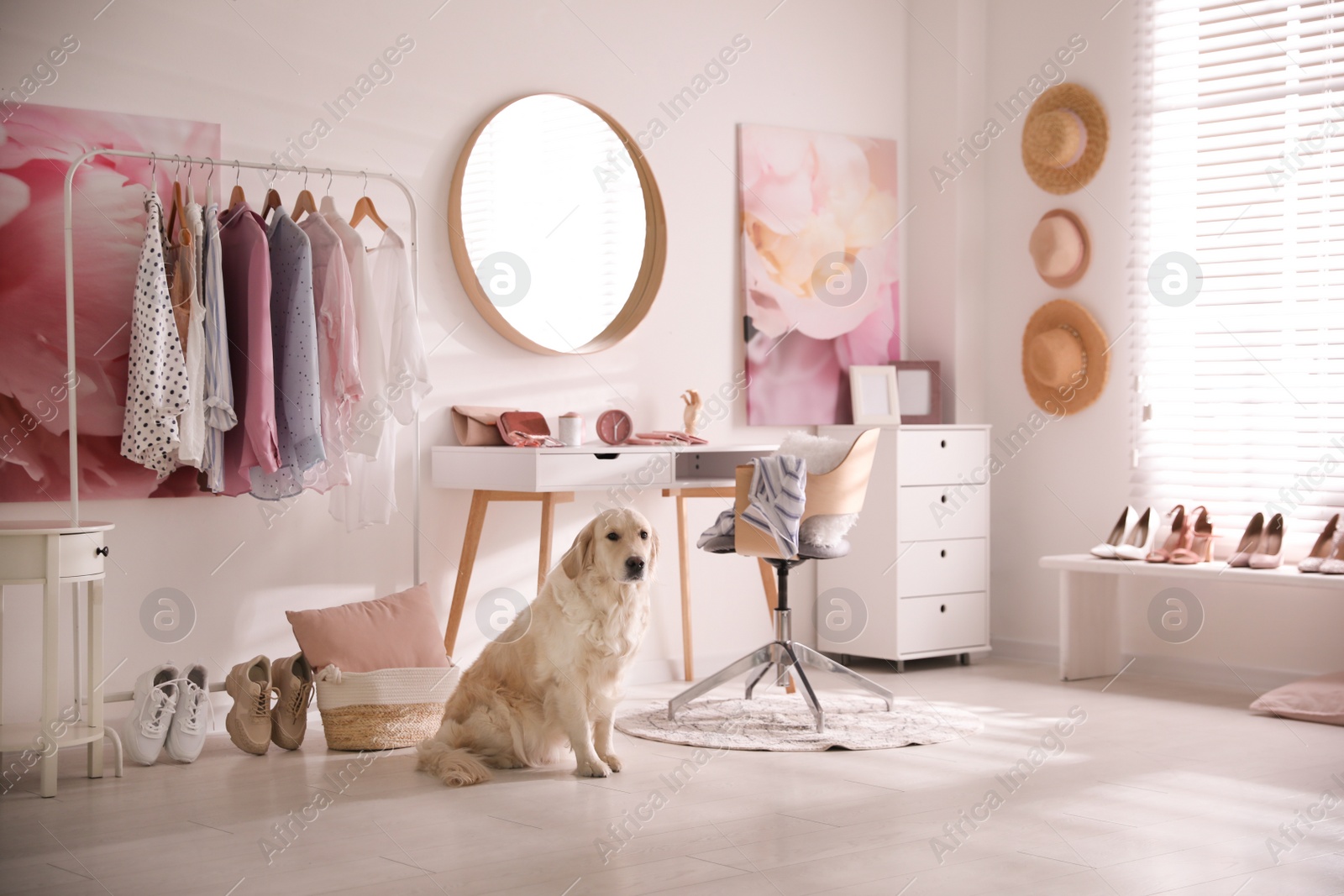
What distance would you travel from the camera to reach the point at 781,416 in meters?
5.27

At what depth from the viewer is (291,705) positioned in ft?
12.2

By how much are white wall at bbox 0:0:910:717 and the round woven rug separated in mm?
689

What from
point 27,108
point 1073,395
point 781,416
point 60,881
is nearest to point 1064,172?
point 1073,395

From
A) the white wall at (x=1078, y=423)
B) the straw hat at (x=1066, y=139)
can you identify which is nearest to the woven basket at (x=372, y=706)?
the white wall at (x=1078, y=423)

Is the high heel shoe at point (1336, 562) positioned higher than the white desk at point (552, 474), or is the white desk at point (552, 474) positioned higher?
Answer: the white desk at point (552, 474)

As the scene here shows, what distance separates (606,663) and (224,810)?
0.99 m

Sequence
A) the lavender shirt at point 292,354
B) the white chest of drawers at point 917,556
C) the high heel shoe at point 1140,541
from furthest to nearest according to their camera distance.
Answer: the white chest of drawers at point 917,556
the high heel shoe at point 1140,541
the lavender shirt at point 292,354

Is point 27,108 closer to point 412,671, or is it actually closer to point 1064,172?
point 412,671

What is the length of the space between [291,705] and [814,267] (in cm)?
283

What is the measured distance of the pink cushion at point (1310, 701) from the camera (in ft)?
13.1

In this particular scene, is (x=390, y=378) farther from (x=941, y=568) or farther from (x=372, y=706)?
(x=941, y=568)

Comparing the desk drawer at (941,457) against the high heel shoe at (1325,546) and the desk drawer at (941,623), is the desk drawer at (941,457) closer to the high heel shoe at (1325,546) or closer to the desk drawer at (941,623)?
the desk drawer at (941,623)

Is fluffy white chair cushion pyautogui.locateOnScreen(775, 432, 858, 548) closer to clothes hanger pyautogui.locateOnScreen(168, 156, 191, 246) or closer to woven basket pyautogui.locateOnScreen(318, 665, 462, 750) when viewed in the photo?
woven basket pyautogui.locateOnScreen(318, 665, 462, 750)

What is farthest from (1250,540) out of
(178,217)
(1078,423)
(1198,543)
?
(178,217)
